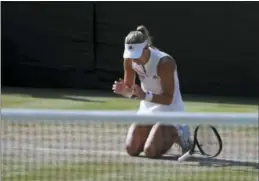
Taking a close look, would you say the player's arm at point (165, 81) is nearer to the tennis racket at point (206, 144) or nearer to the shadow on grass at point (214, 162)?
the tennis racket at point (206, 144)

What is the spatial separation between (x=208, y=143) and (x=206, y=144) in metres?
0.10

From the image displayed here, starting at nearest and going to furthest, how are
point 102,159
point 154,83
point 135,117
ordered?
point 135,117 < point 102,159 < point 154,83

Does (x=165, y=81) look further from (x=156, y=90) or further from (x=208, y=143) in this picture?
(x=208, y=143)

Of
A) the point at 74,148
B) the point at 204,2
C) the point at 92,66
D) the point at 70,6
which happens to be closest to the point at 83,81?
the point at 92,66

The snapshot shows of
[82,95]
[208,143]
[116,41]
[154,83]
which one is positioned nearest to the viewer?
[154,83]

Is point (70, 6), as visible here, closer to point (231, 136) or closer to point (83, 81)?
point (83, 81)

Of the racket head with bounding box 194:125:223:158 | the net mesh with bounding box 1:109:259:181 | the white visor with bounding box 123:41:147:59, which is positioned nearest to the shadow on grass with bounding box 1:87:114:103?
the net mesh with bounding box 1:109:259:181

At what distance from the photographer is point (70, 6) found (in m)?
14.7

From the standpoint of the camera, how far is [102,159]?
283 inches

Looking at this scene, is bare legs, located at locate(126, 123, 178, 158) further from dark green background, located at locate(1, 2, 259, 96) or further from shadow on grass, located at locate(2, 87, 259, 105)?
dark green background, located at locate(1, 2, 259, 96)

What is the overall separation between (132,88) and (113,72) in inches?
289

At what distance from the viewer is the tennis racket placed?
7430 mm

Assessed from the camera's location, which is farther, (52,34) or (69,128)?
(52,34)

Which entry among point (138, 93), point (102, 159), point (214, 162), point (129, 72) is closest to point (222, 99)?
point (129, 72)
